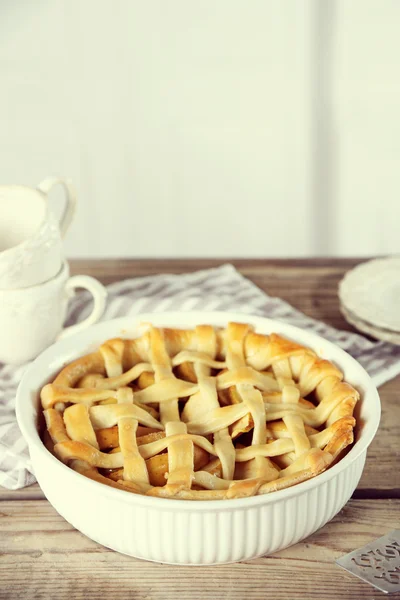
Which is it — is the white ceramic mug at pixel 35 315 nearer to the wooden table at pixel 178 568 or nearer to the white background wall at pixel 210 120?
the wooden table at pixel 178 568

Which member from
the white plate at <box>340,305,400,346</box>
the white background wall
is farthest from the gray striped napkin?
the white background wall

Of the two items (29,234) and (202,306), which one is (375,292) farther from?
(29,234)

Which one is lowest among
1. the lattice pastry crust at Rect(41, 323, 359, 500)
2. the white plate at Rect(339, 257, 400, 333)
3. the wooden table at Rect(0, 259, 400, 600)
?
the wooden table at Rect(0, 259, 400, 600)

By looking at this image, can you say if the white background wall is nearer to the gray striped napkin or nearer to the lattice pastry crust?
the gray striped napkin

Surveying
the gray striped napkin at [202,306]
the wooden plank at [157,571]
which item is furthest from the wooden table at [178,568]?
the gray striped napkin at [202,306]

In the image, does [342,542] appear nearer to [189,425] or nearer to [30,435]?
[189,425]

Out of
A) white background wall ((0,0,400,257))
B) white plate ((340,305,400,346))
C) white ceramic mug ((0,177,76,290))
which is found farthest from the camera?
white background wall ((0,0,400,257))

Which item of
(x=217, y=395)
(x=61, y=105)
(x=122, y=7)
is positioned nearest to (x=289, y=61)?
(x=122, y=7)
